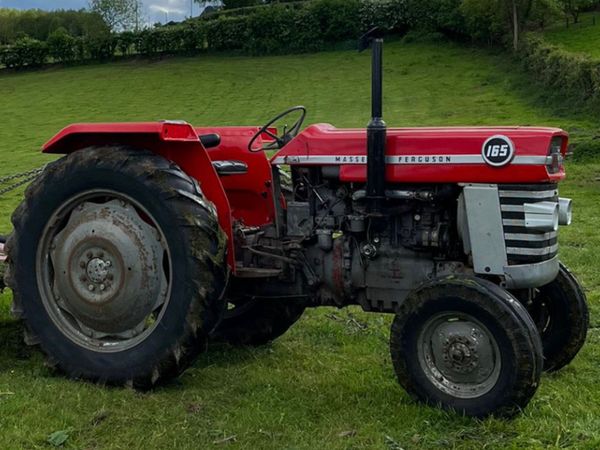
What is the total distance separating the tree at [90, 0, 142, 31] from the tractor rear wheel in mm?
65368

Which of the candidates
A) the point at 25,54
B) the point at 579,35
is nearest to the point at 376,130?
the point at 579,35

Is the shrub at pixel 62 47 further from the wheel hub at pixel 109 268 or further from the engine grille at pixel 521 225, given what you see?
the engine grille at pixel 521 225

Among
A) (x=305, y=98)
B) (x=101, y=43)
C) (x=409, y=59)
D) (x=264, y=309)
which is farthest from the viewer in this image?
(x=101, y=43)

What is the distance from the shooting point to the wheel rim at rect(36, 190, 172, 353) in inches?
159

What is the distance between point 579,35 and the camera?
32719 millimetres

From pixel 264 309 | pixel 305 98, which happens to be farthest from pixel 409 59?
pixel 264 309

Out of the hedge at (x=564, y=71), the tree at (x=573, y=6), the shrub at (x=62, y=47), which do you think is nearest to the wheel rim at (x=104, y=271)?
the hedge at (x=564, y=71)

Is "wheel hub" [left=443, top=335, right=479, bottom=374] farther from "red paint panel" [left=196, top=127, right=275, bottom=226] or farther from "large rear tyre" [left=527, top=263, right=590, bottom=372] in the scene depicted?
"red paint panel" [left=196, top=127, right=275, bottom=226]

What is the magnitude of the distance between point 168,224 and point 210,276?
35cm

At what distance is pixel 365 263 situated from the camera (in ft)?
13.8

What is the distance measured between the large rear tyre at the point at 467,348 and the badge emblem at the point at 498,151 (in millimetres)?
587

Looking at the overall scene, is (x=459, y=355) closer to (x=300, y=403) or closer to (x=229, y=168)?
(x=300, y=403)

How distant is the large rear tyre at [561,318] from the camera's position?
4301 millimetres

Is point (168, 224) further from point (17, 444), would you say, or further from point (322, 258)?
point (17, 444)
